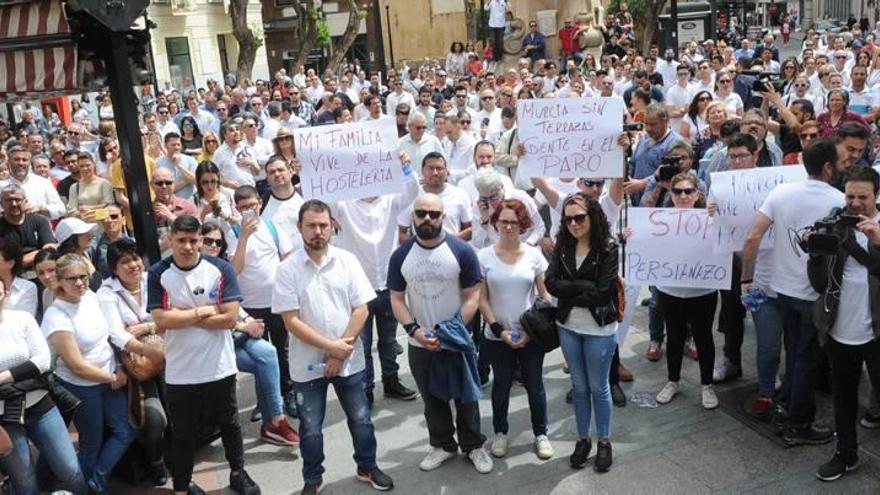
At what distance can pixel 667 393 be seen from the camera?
5.97 m

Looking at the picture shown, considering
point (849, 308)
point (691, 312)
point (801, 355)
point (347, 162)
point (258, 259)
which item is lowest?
point (801, 355)

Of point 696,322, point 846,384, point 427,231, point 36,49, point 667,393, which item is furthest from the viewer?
point 667,393

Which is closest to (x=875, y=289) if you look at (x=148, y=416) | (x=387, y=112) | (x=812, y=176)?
(x=812, y=176)

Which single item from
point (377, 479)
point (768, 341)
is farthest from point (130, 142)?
point (768, 341)

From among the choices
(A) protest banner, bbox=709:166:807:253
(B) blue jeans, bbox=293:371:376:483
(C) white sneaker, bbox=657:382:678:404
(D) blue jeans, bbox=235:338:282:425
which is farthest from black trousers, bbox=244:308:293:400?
(A) protest banner, bbox=709:166:807:253

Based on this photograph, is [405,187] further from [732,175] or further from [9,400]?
[9,400]

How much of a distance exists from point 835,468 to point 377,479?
264 centimetres

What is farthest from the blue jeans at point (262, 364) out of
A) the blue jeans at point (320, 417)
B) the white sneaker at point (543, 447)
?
the white sneaker at point (543, 447)

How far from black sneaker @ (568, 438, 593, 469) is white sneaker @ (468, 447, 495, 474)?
1.69 ft

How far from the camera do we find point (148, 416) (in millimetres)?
5184

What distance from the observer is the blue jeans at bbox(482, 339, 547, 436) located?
17.3ft

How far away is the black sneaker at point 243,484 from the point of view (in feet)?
16.9

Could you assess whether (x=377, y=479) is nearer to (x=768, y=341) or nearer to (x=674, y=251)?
(x=674, y=251)

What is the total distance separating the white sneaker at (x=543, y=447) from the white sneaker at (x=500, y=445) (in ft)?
0.67
